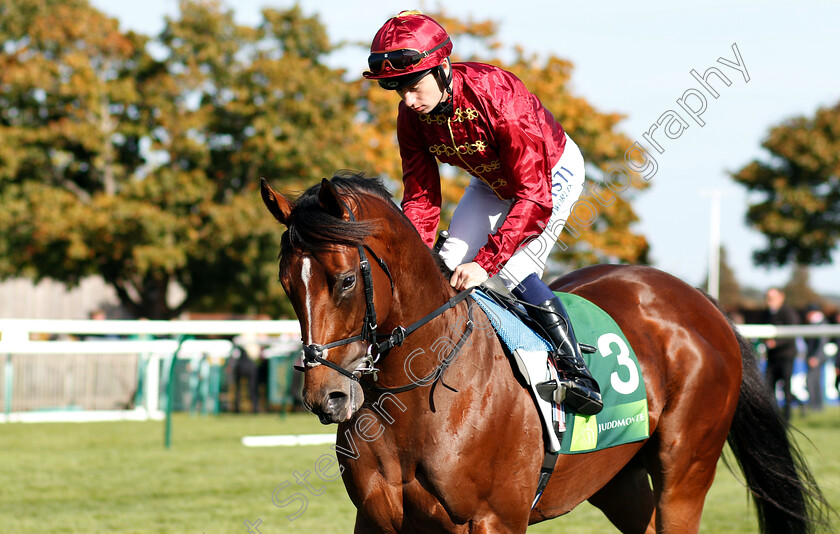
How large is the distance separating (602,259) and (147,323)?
1637 cm

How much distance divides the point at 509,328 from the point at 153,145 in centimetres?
1587

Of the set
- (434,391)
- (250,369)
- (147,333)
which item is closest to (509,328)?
(434,391)

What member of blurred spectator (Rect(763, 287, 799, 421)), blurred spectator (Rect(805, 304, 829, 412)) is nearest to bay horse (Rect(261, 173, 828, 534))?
blurred spectator (Rect(763, 287, 799, 421))

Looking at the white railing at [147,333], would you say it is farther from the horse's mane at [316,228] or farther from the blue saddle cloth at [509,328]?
the horse's mane at [316,228]

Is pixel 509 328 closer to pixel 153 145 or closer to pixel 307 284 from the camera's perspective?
pixel 307 284

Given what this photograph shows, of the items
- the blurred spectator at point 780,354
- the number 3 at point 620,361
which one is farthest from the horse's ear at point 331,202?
the blurred spectator at point 780,354

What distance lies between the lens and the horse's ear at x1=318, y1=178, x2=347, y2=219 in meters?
2.55

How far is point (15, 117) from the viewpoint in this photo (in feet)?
57.8

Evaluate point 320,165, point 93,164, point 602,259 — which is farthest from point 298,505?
point 602,259

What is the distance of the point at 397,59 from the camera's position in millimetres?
2863

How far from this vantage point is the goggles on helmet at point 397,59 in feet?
9.37

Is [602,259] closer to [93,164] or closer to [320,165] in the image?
[320,165]

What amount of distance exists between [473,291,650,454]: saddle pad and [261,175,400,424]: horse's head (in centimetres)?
74

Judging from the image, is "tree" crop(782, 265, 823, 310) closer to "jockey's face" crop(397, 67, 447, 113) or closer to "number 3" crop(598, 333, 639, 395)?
"number 3" crop(598, 333, 639, 395)
